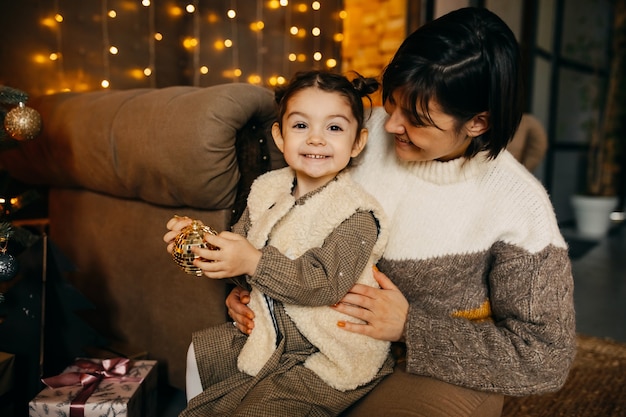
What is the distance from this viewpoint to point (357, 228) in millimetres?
1110

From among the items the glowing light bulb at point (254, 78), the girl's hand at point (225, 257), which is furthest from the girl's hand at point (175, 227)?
the glowing light bulb at point (254, 78)

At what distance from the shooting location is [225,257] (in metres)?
0.94

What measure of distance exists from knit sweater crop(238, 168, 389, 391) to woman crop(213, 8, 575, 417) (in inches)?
1.4

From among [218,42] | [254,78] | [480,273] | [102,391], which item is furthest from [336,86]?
[254,78]

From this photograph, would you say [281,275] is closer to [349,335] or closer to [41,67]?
[349,335]

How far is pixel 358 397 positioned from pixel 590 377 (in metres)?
1.38

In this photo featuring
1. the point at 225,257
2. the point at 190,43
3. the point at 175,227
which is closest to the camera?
the point at 225,257

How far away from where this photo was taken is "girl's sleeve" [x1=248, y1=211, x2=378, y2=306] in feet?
3.27

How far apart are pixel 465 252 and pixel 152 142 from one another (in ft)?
2.85

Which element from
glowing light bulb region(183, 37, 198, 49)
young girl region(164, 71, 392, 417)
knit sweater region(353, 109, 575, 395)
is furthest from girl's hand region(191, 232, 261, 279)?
glowing light bulb region(183, 37, 198, 49)

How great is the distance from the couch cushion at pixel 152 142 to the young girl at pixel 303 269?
0.45ft

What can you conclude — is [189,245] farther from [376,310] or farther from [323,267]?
[376,310]

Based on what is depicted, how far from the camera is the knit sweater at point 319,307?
1054 millimetres

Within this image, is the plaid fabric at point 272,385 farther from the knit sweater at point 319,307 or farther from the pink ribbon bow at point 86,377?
the pink ribbon bow at point 86,377
